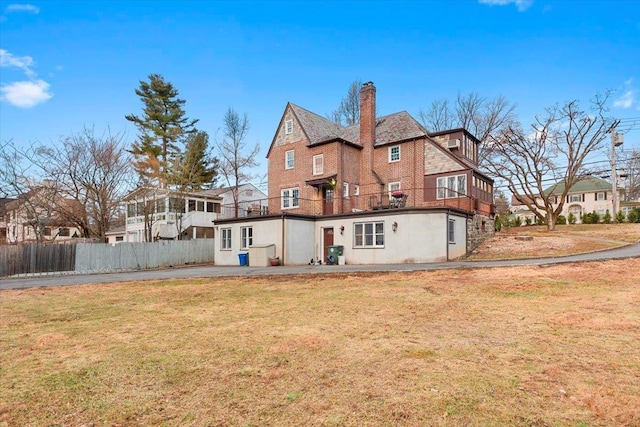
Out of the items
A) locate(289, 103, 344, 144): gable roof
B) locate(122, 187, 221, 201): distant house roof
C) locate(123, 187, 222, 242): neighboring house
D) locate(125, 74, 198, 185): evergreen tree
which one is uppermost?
locate(125, 74, 198, 185): evergreen tree

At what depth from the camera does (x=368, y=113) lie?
26938mm

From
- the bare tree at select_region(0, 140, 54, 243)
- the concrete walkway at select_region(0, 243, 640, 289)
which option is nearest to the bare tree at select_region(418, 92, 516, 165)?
the concrete walkway at select_region(0, 243, 640, 289)

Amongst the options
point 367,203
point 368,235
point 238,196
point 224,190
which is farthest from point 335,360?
point 224,190

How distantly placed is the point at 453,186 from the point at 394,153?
16.1 ft

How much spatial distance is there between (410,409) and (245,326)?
4129 millimetres

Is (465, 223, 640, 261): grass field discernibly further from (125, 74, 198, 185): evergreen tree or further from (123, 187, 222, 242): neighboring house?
(125, 74, 198, 185): evergreen tree

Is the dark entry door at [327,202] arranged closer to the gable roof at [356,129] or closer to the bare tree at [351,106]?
the gable roof at [356,129]

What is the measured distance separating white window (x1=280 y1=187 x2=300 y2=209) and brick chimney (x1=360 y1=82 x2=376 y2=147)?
6324 mm

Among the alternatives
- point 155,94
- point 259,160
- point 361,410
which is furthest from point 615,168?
point 155,94

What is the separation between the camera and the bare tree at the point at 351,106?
42156 millimetres

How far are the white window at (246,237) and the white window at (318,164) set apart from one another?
21.9ft

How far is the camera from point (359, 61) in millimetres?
36312

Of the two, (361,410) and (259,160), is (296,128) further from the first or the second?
(361,410)

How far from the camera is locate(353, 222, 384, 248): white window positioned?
20297 millimetres
